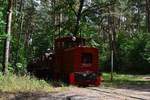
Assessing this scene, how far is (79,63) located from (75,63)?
0.24m

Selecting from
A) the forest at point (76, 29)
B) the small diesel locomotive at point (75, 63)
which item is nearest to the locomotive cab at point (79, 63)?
the small diesel locomotive at point (75, 63)

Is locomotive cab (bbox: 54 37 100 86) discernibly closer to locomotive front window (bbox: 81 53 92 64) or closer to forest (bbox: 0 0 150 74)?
locomotive front window (bbox: 81 53 92 64)

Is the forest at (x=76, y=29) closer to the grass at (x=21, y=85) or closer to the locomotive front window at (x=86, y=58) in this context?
the grass at (x=21, y=85)

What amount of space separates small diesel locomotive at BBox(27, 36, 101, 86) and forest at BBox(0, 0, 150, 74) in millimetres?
2906

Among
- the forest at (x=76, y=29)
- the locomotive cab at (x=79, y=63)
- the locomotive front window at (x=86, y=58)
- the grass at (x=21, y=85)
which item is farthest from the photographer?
the forest at (x=76, y=29)

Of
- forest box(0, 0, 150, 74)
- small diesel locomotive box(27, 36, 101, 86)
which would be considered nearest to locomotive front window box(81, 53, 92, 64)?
small diesel locomotive box(27, 36, 101, 86)

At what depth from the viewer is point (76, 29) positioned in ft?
121

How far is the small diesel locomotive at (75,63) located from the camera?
24.2m

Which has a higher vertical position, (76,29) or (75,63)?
(76,29)

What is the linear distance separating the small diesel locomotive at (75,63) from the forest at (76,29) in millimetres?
2906

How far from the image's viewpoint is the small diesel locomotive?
24156mm

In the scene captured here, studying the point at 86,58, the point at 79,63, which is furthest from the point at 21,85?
the point at 86,58

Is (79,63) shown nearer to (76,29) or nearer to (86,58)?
(86,58)

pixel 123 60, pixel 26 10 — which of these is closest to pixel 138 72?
pixel 123 60
